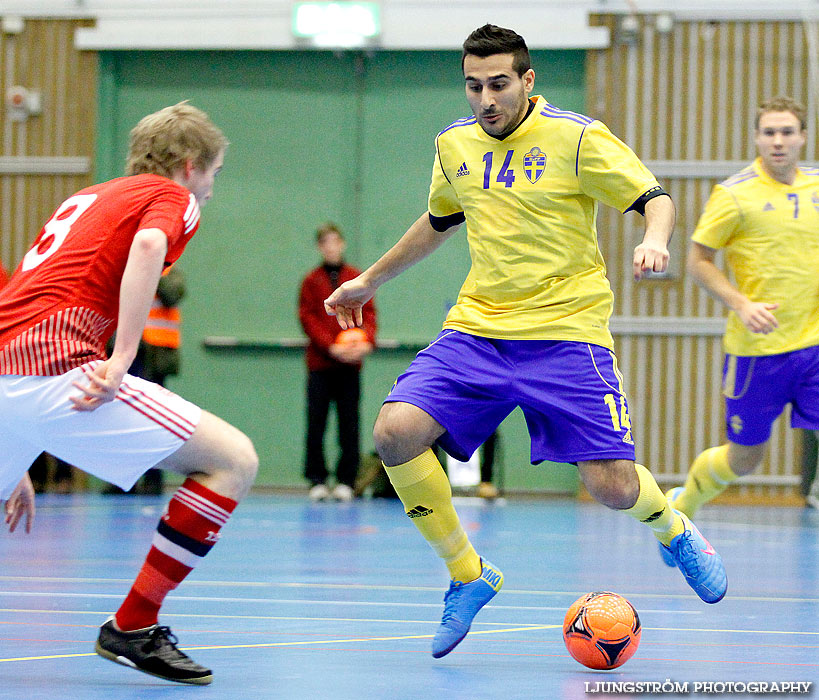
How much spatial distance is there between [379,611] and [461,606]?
890 millimetres

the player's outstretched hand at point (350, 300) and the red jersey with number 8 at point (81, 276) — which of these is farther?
the player's outstretched hand at point (350, 300)

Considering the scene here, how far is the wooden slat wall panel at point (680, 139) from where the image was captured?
1166 cm

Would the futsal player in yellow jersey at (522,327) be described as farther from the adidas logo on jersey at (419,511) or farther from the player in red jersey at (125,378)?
the player in red jersey at (125,378)

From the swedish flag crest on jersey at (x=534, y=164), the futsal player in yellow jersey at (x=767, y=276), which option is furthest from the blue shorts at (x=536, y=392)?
the futsal player in yellow jersey at (x=767, y=276)

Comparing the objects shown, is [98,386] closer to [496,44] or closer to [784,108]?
[496,44]

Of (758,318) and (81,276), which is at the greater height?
(81,276)

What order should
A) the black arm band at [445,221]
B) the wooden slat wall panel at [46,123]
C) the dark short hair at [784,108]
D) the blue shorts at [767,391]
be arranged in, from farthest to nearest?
the wooden slat wall panel at [46,123] < the dark short hair at [784,108] < the blue shorts at [767,391] < the black arm band at [445,221]

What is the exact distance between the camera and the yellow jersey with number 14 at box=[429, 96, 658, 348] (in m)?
3.83

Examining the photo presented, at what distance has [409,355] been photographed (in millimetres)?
12109

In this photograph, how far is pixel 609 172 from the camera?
380 centimetres

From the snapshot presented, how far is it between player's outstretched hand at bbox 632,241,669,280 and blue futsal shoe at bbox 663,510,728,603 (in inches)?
40.5

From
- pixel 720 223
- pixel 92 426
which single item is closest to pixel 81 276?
pixel 92 426

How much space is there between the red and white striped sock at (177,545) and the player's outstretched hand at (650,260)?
128 centimetres

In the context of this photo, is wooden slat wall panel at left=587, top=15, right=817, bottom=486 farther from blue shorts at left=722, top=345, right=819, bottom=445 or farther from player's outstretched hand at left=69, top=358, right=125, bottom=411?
player's outstretched hand at left=69, top=358, right=125, bottom=411
